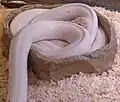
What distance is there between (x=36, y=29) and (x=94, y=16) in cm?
29

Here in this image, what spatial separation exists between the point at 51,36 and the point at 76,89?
289mm

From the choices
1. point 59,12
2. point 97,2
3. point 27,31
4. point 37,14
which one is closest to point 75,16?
point 59,12

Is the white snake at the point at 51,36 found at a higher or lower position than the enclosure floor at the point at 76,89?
higher

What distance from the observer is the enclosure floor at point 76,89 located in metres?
1.27

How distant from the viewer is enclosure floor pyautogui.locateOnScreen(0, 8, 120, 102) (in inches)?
50.0

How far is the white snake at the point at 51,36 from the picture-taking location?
1236 millimetres

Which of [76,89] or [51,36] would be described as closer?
[76,89]

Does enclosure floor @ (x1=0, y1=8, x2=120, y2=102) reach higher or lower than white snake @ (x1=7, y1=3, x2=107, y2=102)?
lower

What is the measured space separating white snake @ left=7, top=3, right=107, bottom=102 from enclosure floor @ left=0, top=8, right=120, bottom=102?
9cm

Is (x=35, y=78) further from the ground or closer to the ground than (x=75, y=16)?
closer to the ground

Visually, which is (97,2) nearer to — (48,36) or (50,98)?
(48,36)

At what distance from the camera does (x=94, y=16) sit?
4.86ft

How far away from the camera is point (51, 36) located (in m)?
1.45

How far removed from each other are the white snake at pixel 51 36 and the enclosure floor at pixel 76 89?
93 mm
